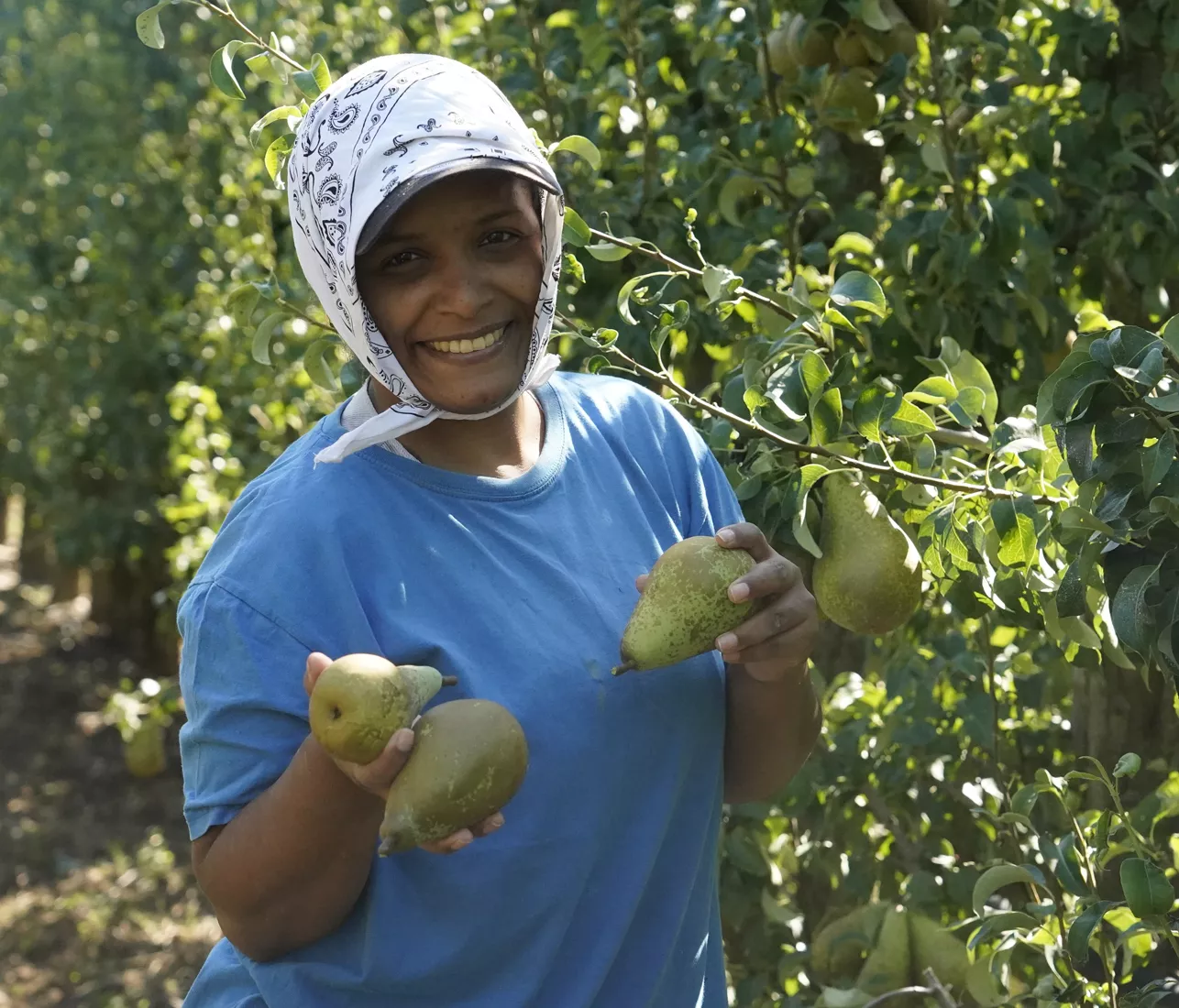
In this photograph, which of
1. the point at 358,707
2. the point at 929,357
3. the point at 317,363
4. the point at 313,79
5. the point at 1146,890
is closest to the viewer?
the point at 358,707

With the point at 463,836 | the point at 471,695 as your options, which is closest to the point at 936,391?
the point at 471,695

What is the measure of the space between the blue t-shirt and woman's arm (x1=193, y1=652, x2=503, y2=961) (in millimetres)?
36

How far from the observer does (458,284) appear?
1.49 m

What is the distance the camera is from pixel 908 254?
7.59 ft

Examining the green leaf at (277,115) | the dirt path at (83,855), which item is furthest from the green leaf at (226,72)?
the dirt path at (83,855)

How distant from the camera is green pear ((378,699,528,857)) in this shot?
1.28 m

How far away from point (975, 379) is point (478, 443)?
0.58m

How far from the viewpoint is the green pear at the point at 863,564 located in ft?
5.47

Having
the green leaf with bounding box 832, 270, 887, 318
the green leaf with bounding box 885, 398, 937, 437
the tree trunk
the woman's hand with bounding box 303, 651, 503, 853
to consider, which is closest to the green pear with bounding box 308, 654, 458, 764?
the woman's hand with bounding box 303, 651, 503, 853

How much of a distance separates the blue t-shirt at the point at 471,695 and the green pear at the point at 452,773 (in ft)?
0.29

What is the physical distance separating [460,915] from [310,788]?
22 cm

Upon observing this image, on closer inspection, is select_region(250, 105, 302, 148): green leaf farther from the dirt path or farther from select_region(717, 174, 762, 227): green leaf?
the dirt path

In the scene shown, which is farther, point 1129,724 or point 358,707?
point 1129,724

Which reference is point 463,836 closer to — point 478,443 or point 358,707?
point 358,707
